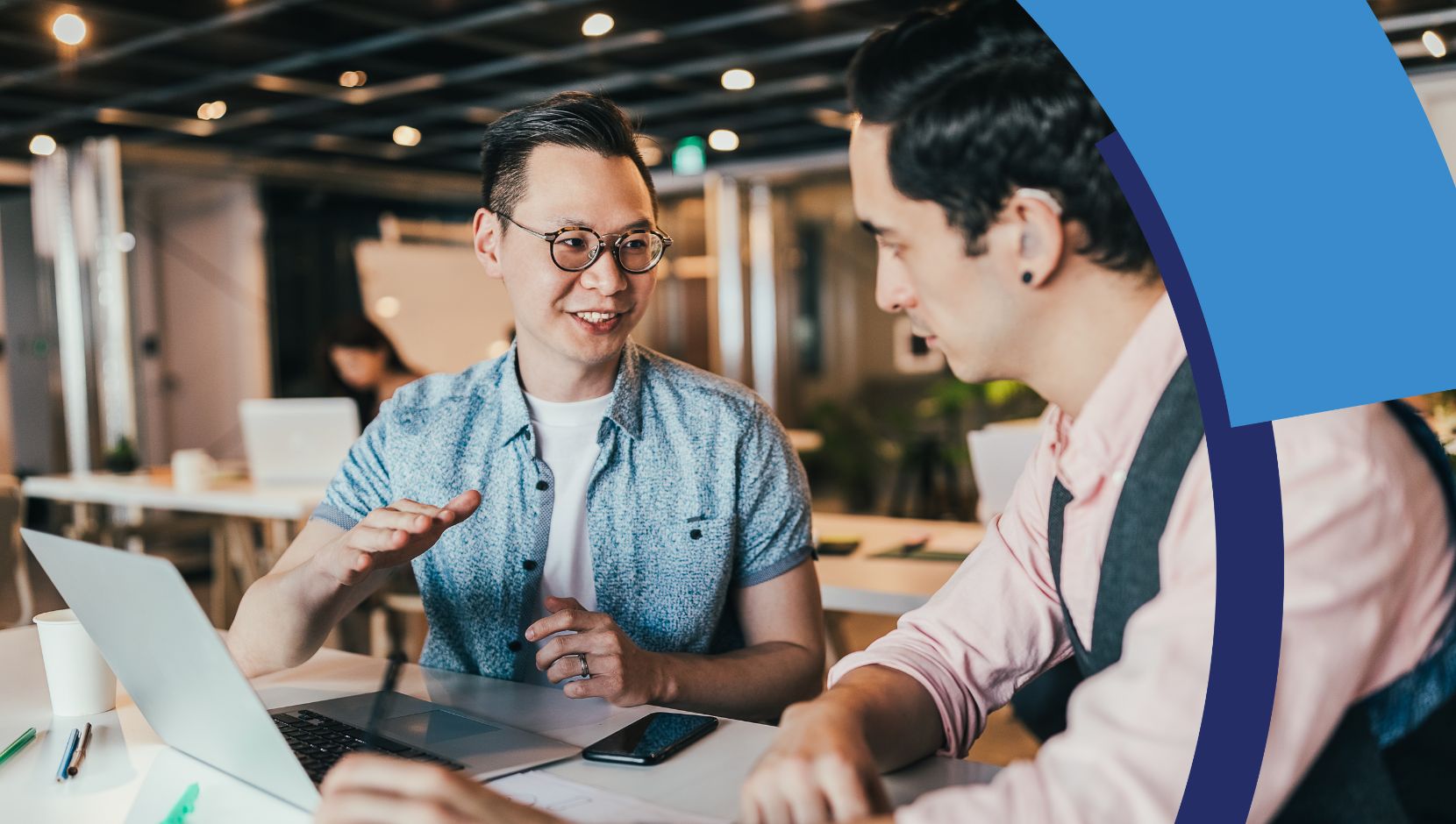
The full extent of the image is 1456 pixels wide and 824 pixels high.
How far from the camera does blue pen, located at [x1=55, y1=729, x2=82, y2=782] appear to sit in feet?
4.16

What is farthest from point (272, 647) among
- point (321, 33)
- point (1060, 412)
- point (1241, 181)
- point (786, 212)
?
point (786, 212)

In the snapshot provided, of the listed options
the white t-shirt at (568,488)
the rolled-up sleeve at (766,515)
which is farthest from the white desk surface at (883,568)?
the white t-shirt at (568,488)

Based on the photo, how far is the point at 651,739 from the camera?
4.20ft

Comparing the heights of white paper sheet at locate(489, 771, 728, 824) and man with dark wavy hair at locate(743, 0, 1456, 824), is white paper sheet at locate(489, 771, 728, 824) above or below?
below

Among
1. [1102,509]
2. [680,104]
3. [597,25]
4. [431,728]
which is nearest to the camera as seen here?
[1102,509]

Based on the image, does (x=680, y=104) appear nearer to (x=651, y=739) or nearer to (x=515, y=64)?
(x=515, y=64)

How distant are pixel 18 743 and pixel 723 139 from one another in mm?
7817

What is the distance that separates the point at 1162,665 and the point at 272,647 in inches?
49.7

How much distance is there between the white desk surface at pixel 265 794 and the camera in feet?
3.78

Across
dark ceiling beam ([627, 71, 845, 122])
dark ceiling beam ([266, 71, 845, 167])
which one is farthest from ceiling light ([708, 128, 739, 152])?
dark ceiling beam ([627, 71, 845, 122])

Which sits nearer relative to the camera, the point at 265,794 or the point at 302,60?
the point at 265,794

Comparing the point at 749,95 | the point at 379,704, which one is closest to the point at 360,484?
the point at 379,704

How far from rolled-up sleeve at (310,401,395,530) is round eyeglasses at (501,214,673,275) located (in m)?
0.43

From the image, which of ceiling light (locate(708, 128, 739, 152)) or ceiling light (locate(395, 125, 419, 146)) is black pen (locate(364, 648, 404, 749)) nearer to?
ceiling light (locate(395, 125, 419, 146))
